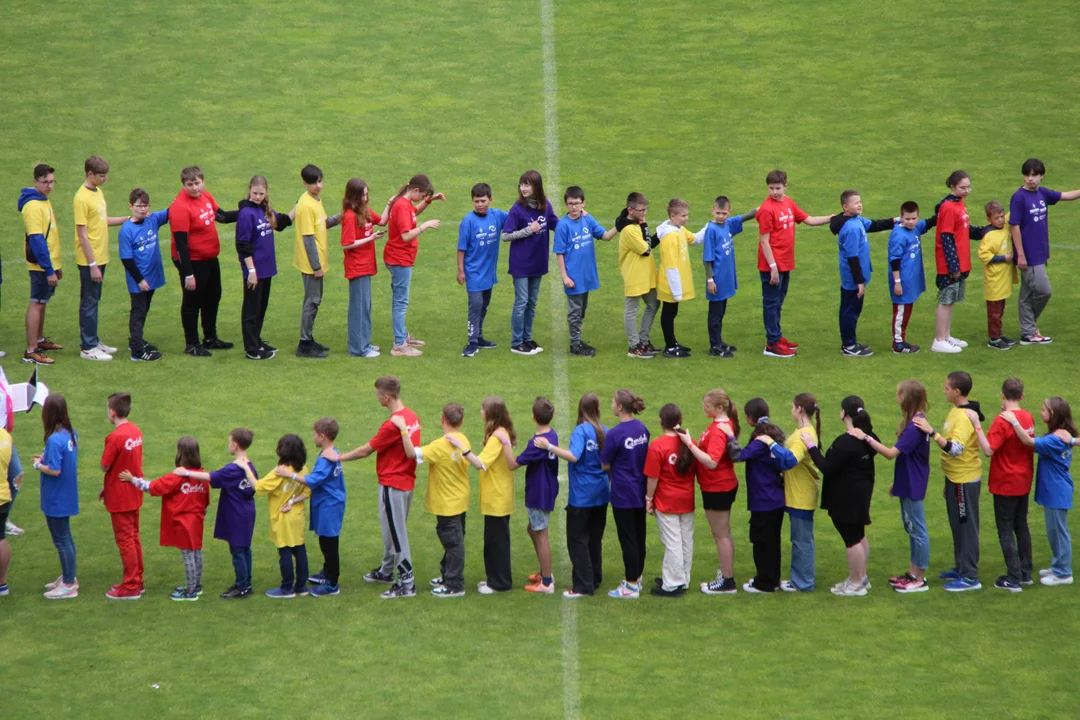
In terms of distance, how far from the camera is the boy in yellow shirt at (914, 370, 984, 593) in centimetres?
1105

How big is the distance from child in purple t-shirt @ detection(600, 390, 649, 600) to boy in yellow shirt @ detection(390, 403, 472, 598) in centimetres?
113

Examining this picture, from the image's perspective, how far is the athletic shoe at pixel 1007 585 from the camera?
11.1 m

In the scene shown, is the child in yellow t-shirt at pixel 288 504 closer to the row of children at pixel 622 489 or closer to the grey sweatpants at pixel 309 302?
the row of children at pixel 622 489

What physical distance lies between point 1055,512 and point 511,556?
441 centimetres

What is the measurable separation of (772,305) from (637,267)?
1.58 metres

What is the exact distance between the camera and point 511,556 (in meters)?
12.0

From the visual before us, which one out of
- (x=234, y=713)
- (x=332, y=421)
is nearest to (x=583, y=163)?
(x=332, y=421)

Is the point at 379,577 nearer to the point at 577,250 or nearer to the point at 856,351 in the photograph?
the point at 577,250

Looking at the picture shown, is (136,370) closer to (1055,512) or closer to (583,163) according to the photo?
(583,163)

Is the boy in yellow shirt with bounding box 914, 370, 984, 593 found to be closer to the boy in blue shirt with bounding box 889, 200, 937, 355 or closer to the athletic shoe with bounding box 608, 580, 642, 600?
the athletic shoe with bounding box 608, 580, 642, 600

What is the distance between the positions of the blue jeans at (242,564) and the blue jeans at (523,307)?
516 cm

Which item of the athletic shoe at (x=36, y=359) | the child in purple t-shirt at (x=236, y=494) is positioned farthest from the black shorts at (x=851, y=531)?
the athletic shoe at (x=36, y=359)

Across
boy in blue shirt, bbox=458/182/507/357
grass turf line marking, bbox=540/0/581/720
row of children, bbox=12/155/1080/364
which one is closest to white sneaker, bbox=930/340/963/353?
row of children, bbox=12/155/1080/364

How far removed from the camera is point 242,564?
11055 millimetres
